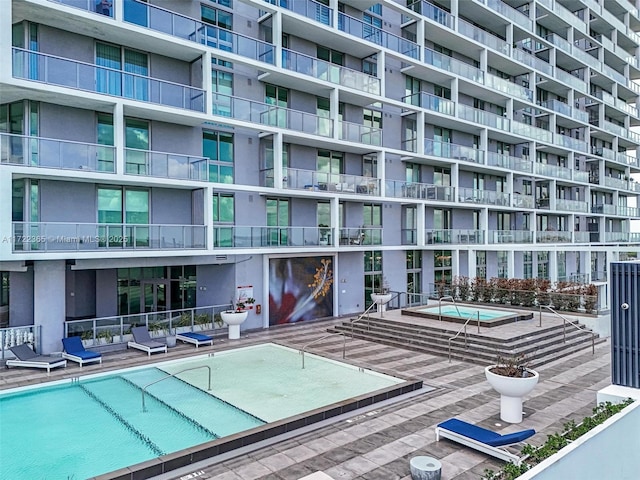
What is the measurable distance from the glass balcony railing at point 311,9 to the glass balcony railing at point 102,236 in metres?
10.6

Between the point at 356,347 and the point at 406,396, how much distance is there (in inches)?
201

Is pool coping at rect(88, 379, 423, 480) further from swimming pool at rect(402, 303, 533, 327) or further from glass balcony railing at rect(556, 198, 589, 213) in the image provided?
glass balcony railing at rect(556, 198, 589, 213)

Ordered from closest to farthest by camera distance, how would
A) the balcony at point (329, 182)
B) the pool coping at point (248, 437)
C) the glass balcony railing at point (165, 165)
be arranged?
1. the pool coping at point (248, 437)
2. the glass balcony railing at point (165, 165)
3. the balcony at point (329, 182)

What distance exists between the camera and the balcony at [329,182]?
1997 centimetres

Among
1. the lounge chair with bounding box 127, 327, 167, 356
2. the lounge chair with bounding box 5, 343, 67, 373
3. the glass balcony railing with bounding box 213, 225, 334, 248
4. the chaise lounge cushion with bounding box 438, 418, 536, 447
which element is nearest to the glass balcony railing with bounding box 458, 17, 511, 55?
the glass balcony railing with bounding box 213, 225, 334, 248

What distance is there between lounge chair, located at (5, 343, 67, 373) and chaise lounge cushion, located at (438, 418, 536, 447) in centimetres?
1079

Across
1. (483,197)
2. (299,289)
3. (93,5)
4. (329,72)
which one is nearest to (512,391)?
(299,289)

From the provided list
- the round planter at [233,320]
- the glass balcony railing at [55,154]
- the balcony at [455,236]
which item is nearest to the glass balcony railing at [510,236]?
the balcony at [455,236]

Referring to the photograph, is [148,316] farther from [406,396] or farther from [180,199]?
[406,396]

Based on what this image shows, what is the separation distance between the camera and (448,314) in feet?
59.3

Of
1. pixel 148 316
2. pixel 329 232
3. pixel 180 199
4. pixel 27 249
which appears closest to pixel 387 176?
pixel 329 232

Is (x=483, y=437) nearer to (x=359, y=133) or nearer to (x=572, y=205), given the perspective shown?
(x=359, y=133)

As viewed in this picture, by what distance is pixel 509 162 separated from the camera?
102 ft

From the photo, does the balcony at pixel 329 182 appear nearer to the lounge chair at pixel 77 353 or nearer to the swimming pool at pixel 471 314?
the swimming pool at pixel 471 314
